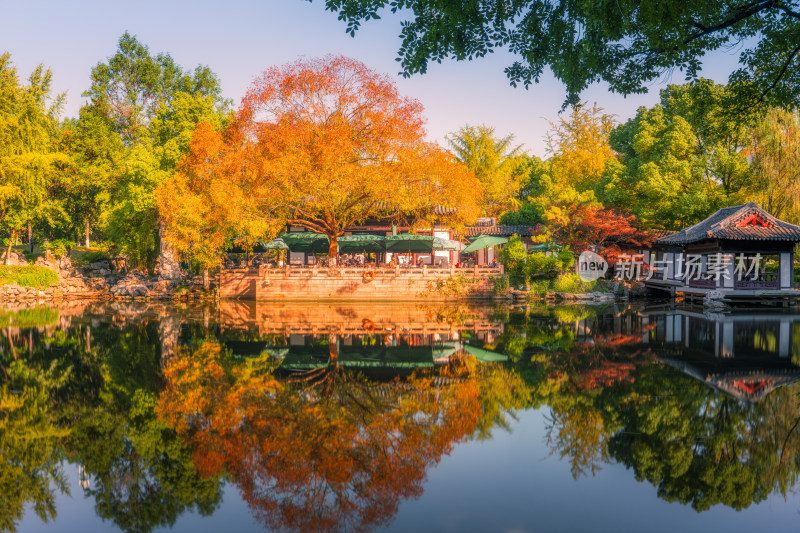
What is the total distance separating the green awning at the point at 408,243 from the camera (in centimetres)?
2830

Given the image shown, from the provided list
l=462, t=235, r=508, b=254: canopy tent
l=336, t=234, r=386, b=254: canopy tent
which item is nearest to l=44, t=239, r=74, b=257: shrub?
l=336, t=234, r=386, b=254: canopy tent

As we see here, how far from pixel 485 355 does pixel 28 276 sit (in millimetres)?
27628

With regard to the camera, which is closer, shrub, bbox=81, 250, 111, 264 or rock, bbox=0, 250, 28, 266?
rock, bbox=0, 250, 28, 266

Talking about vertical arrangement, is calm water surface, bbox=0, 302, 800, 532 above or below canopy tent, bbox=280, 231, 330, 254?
below

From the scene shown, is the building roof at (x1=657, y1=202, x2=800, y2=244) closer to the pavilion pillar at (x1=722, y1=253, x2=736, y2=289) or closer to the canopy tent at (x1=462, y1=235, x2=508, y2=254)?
the pavilion pillar at (x1=722, y1=253, x2=736, y2=289)

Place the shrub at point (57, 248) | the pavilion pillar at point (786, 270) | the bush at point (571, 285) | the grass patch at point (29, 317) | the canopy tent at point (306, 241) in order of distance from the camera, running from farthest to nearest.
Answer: the shrub at point (57, 248), the canopy tent at point (306, 241), the bush at point (571, 285), the pavilion pillar at point (786, 270), the grass patch at point (29, 317)

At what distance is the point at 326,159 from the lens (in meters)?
24.2

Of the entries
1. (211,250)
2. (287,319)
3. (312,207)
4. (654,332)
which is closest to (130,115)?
(211,250)

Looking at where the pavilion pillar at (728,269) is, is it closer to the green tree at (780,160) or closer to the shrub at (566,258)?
the green tree at (780,160)

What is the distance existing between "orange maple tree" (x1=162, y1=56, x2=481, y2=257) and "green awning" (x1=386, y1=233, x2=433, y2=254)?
2.29 m

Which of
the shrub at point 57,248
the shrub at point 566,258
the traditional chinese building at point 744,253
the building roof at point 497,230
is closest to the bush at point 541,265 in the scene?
the shrub at point 566,258

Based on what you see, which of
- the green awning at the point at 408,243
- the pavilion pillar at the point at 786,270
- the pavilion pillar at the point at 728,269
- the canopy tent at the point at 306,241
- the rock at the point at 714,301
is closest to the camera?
the rock at the point at 714,301

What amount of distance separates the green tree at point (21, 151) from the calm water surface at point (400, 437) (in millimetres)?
19782

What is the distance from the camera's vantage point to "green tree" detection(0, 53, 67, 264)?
28.0 m
